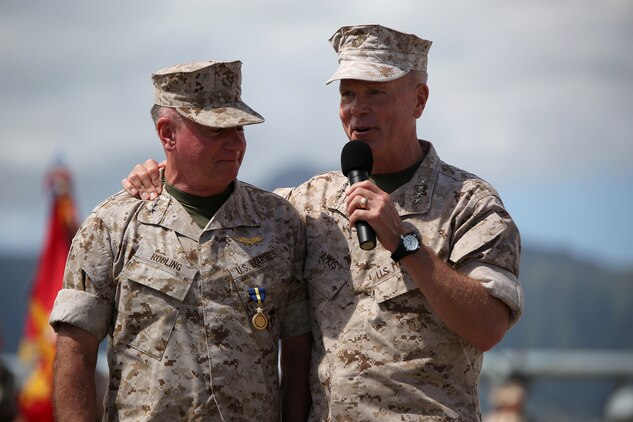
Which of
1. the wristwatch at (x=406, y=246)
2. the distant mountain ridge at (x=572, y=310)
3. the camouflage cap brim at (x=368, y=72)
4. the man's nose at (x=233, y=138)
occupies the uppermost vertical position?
the camouflage cap brim at (x=368, y=72)

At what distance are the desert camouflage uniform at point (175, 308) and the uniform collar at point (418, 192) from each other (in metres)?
0.64

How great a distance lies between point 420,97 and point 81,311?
1973 mm

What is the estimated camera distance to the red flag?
1788 centimetres

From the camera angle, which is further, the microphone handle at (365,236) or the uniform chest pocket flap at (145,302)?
the uniform chest pocket flap at (145,302)

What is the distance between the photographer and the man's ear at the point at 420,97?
7.11m

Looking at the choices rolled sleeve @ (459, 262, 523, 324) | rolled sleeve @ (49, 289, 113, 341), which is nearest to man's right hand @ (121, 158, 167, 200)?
rolled sleeve @ (49, 289, 113, 341)

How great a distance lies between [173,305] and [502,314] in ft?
5.03

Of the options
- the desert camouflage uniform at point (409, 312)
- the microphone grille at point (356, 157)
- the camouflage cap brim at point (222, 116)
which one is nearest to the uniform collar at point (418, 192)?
the desert camouflage uniform at point (409, 312)

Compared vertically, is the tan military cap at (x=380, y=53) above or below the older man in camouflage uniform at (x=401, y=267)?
above

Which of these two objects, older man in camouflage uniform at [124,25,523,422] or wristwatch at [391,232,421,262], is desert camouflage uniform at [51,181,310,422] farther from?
wristwatch at [391,232,421,262]

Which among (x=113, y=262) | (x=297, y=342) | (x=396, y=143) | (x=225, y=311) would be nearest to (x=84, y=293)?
(x=113, y=262)

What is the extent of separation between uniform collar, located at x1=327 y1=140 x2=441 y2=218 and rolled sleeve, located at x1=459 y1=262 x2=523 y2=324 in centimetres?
40

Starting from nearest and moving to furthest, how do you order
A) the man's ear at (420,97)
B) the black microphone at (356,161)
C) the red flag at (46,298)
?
the black microphone at (356,161)
the man's ear at (420,97)
the red flag at (46,298)

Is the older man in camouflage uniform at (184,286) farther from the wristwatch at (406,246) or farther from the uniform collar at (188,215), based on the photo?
the wristwatch at (406,246)
